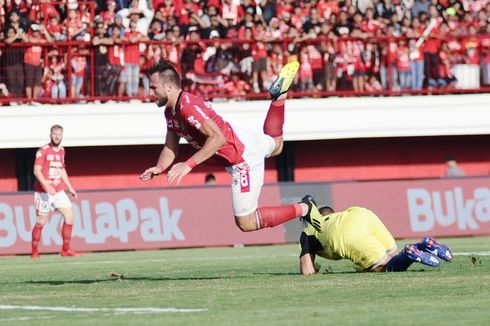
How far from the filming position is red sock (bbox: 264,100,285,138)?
14.0 m

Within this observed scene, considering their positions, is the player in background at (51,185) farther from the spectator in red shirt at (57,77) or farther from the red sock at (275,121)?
the red sock at (275,121)

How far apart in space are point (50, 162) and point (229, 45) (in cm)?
709

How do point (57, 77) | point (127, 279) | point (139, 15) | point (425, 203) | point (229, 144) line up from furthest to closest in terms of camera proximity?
point (139, 15)
point (57, 77)
point (425, 203)
point (127, 279)
point (229, 144)

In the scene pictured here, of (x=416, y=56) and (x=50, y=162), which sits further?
(x=416, y=56)

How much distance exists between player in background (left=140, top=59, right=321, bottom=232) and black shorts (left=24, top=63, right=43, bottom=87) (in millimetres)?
13851

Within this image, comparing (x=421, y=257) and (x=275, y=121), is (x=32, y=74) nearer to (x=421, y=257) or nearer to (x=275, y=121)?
(x=275, y=121)

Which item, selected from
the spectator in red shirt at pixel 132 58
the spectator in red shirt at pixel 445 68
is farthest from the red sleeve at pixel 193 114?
the spectator in red shirt at pixel 445 68

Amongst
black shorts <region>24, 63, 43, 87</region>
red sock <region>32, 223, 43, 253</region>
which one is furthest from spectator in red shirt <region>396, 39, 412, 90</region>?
red sock <region>32, 223, 43, 253</region>

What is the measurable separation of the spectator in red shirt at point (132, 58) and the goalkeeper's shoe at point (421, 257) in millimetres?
15084

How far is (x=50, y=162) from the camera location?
2208 cm

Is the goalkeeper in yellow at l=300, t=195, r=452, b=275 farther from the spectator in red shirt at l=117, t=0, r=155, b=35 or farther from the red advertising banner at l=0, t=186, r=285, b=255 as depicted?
the spectator in red shirt at l=117, t=0, r=155, b=35

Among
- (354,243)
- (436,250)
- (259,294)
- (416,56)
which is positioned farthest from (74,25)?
(259,294)

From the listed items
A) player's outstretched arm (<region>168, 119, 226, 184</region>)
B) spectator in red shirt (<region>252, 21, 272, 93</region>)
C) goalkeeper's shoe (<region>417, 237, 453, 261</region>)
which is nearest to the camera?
player's outstretched arm (<region>168, 119, 226, 184</region>)

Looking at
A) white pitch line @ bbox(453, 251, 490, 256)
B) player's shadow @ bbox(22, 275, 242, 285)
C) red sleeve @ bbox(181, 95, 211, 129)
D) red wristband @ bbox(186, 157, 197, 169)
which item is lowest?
white pitch line @ bbox(453, 251, 490, 256)
